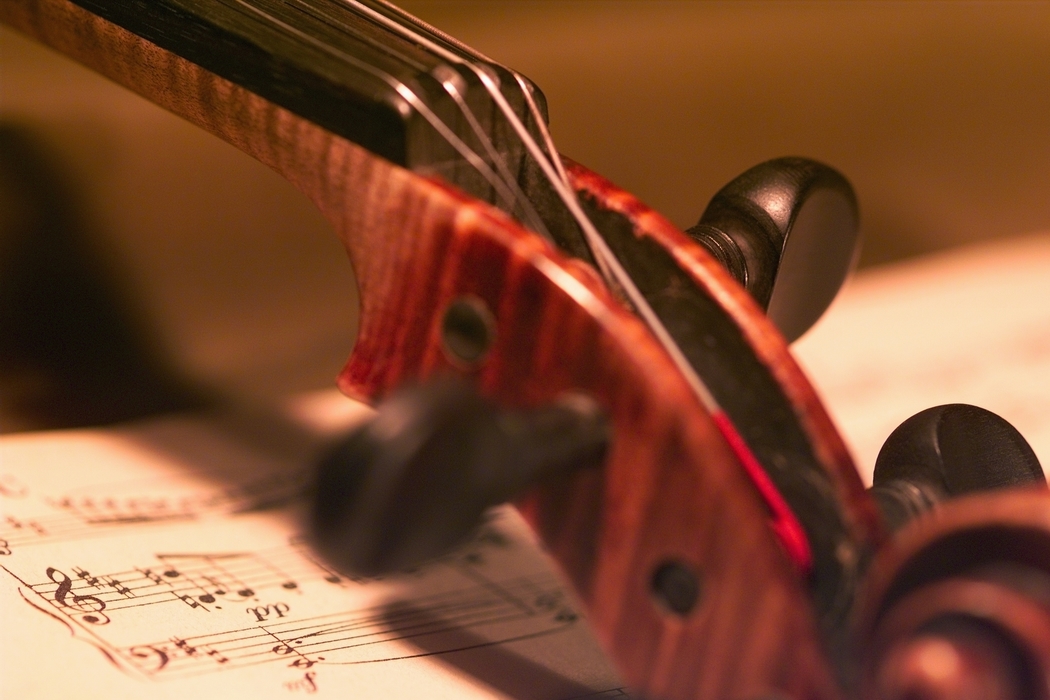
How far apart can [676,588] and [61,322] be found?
801 millimetres

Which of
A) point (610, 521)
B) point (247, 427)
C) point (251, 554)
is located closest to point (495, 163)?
point (610, 521)

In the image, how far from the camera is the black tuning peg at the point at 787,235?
0.60 m

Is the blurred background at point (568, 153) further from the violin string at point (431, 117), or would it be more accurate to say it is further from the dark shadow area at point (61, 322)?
the violin string at point (431, 117)

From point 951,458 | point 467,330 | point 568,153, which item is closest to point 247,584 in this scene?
point 467,330

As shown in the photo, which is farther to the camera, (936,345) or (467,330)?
(936,345)

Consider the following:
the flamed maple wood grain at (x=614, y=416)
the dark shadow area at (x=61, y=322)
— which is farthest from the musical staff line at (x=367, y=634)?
the dark shadow area at (x=61, y=322)

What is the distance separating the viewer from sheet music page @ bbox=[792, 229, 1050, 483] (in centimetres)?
104

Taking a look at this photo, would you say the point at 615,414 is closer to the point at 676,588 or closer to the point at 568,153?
the point at 676,588

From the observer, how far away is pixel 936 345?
3.86 feet

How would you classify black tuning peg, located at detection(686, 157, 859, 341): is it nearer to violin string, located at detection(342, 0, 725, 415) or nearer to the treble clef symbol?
violin string, located at detection(342, 0, 725, 415)

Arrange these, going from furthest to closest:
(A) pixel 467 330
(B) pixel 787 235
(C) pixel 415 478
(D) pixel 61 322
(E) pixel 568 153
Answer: (E) pixel 568 153 → (D) pixel 61 322 → (B) pixel 787 235 → (A) pixel 467 330 → (C) pixel 415 478

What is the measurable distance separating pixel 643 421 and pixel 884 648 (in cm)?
12

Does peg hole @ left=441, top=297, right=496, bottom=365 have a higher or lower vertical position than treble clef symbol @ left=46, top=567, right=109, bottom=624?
higher

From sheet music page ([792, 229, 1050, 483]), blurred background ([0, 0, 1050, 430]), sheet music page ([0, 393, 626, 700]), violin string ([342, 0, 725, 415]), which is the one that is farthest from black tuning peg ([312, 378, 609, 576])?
blurred background ([0, 0, 1050, 430])
